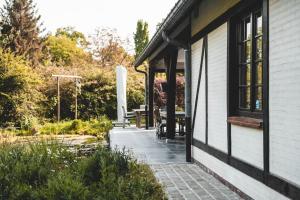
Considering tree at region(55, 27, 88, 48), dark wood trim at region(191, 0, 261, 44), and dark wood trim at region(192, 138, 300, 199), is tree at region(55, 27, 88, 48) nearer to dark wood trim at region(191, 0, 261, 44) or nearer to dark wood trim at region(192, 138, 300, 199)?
dark wood trim at region(191, 0, 261, 44)

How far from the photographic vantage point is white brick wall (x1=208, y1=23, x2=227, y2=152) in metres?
5.85

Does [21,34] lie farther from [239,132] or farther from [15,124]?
[239,132]

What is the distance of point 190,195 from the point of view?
5.09m

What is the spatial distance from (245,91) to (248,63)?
1.29 feet

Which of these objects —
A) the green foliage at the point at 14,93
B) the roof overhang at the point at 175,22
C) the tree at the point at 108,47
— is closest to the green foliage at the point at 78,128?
the green foliage at the point at 14,93

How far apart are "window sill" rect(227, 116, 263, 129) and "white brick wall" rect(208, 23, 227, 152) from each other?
51cm

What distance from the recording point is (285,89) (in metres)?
3.79

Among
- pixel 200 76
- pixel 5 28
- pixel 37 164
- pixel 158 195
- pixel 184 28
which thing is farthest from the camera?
pixel 5 28

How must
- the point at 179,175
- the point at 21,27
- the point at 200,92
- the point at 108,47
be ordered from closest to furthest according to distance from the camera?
the point at 179,175 < the point at 200,92 < the point at 21,27 < the point at 108,47

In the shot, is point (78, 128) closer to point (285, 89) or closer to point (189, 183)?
point (189, 183)

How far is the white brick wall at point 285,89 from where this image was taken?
3576 mm

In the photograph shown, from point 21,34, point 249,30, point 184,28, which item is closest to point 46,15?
point 21,34

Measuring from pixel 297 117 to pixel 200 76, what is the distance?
3.71m

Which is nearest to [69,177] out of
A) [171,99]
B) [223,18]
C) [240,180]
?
[240,180]
